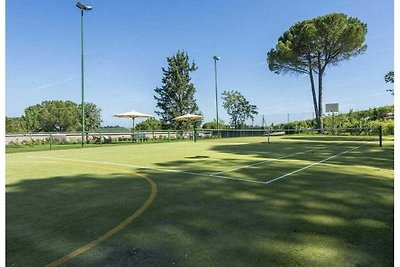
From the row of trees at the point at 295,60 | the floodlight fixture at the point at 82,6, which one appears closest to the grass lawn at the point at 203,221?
the floodlight fixture at the point at 82,6

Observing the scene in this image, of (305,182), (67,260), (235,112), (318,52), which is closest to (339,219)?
(305,182)

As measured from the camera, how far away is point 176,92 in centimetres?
4881

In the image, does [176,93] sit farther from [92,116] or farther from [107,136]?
[92,116]

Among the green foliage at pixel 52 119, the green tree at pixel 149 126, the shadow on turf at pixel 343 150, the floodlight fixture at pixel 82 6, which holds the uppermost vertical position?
the floodlight fixture at pixel 82 6

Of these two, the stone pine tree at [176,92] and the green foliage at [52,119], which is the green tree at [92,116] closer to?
the green foliage at [52,119]

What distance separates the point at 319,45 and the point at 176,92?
23.9 metres

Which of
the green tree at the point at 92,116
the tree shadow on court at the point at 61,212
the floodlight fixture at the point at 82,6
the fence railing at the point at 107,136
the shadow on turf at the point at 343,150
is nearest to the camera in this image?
the tree shadow on court at the point at 61,212

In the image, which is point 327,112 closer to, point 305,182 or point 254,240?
point 305,182

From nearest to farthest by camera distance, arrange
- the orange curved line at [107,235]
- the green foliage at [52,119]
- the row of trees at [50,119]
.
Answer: the orange curved line at [107,235]
the row of trees at [50,119]
the green foliage at [52,119]

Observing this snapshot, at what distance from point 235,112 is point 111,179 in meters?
48.1

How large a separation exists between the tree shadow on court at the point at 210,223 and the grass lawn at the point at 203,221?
0.5 inches

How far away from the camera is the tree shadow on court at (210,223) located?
2.86 m

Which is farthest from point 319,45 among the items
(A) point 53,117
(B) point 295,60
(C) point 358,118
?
(A) point 53,117

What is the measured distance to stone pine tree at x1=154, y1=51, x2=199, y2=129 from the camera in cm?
4859
